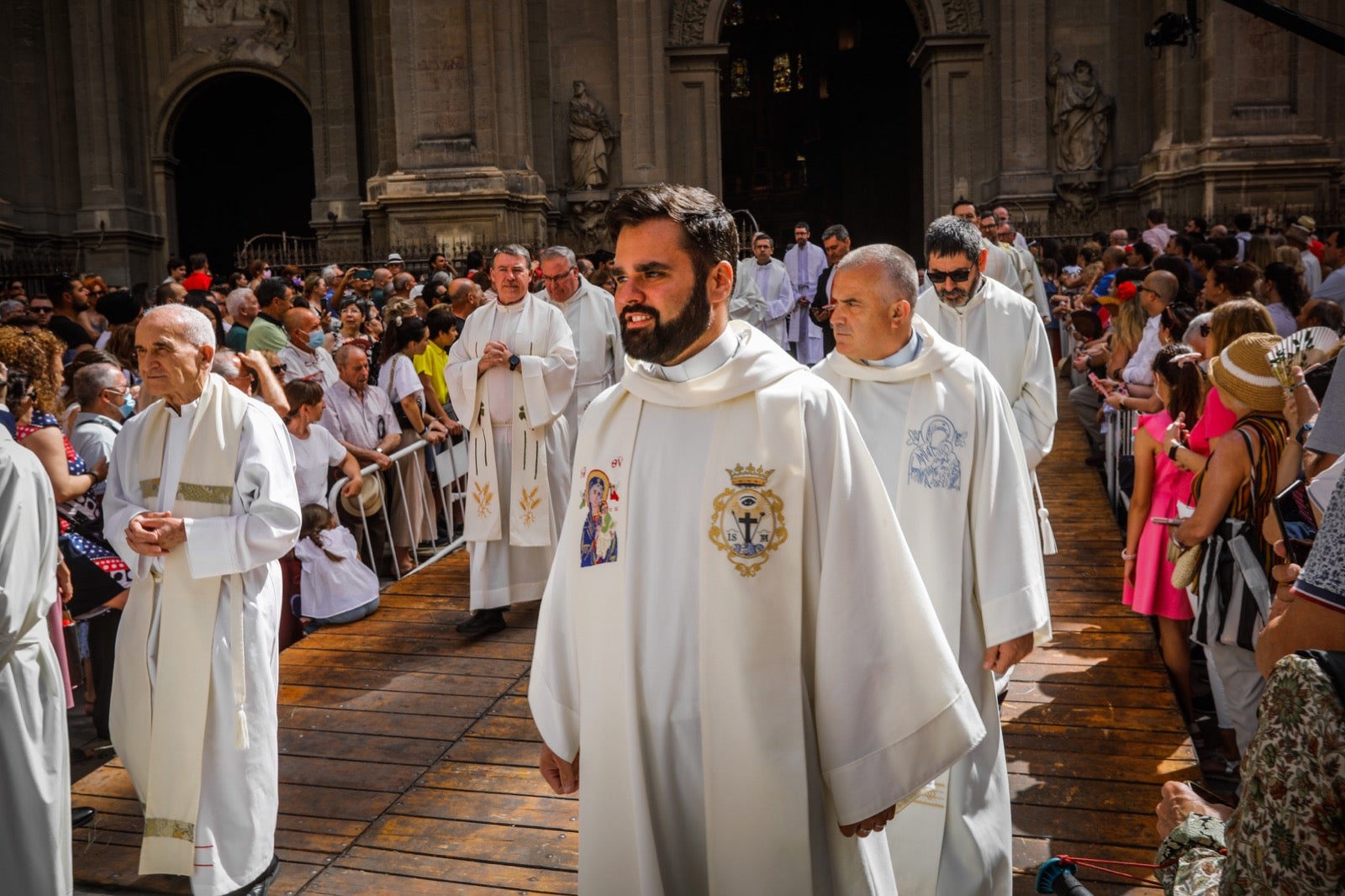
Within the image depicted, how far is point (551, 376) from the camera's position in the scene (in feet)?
24.6

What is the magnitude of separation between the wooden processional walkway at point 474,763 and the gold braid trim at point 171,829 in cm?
28

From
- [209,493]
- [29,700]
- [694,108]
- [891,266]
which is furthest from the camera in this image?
[694,108]

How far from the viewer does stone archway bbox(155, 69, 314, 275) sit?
28047mm

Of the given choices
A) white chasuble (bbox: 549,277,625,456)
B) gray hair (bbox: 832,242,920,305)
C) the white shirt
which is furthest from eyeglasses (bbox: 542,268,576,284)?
gray hair (bbox: 832,242,920,305)

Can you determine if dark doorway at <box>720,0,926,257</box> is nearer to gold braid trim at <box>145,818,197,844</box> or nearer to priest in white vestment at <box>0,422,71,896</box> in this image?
gold braid trim at <box>145,818,197,844</box>

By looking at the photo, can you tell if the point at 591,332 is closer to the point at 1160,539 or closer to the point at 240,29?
the point at 1160,539

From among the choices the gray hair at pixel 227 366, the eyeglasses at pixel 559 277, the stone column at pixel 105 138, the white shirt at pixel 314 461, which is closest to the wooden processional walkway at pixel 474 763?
the white shirt at pixel 314 461

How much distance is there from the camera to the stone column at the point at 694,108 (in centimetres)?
2171

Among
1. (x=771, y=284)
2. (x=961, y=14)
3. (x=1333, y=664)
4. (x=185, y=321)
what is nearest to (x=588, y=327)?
(x=185, y=321)

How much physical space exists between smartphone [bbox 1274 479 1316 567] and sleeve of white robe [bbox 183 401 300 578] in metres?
3.20

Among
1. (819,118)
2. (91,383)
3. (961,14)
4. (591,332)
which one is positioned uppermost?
(961,14)

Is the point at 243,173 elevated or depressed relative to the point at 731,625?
elevated

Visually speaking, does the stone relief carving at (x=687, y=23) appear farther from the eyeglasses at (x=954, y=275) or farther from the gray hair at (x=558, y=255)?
the eyeglasses at (x=954, y=275)

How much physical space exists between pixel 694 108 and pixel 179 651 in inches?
733
